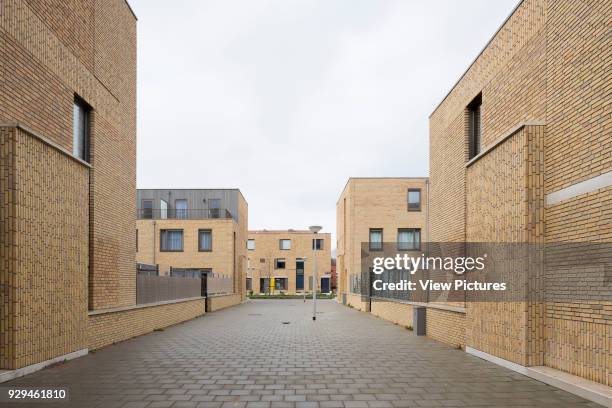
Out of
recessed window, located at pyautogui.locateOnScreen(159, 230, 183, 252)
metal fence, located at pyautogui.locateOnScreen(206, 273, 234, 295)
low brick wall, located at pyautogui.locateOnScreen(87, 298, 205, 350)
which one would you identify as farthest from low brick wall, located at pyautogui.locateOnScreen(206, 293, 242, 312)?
recessed window, located at pyautogui.locateOnScreen(159, 230, 183, 252)

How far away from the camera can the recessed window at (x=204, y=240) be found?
107 ft

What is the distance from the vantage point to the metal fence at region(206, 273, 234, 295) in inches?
987

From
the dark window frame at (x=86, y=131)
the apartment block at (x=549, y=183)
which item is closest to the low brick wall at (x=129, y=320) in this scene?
the dark window frame at (x=86, y=131)

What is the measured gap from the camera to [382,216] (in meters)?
32.7

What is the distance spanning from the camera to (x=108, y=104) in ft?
40.8

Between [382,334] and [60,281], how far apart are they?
905 cm

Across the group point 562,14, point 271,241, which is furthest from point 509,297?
point 271,241

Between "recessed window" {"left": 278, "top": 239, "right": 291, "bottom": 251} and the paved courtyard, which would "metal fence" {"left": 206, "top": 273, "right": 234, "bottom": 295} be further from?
"recessed window" {"left": 278, "top": 239, "right": 291, "bottom": 251}

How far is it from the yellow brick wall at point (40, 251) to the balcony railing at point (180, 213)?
80.6 feet

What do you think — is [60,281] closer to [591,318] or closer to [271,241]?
[591,318]

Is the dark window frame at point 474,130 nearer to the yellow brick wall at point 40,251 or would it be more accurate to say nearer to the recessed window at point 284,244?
the yellow brick wall at point 40,251

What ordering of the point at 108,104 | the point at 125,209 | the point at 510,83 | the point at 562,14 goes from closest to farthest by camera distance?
the point at 562,14 < the point at 510,83 < the point at 108,104 < the point at 125,209

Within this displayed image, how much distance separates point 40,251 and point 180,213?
3024 cm

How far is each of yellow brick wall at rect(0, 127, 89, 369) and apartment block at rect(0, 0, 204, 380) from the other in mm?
19
